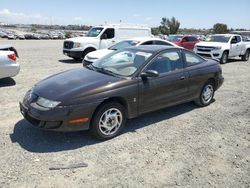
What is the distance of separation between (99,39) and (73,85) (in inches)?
413

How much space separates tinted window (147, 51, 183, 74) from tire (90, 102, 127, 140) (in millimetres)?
1050

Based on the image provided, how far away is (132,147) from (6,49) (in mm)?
5831

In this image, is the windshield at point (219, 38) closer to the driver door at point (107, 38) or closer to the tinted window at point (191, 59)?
the driver door at point (107, 38)

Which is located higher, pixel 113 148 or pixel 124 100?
pixel 124 100

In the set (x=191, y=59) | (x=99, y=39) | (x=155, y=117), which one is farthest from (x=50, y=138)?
(x=99, y=39)

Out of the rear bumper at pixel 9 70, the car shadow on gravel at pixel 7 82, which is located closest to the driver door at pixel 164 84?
the rear bumper at pixel 9 70

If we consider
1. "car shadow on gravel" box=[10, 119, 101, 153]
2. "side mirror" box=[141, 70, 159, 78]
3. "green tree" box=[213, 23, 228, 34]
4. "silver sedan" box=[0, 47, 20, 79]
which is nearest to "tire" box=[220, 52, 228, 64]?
"silver sedan" box=[0, 47, 20, 79]

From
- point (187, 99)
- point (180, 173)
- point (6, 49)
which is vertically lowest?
point (180, 173)

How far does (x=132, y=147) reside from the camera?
4539 millimetres

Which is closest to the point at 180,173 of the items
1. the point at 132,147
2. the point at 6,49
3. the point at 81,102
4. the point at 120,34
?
the point at 132,147

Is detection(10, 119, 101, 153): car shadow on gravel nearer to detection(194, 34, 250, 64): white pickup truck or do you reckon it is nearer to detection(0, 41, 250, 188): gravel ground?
detection(0, 41, 250, 188): gravel ground

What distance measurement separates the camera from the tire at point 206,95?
21.7 feet

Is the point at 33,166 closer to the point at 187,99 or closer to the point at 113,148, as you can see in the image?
the point at 113,148

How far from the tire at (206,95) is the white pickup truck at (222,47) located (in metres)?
9.42
